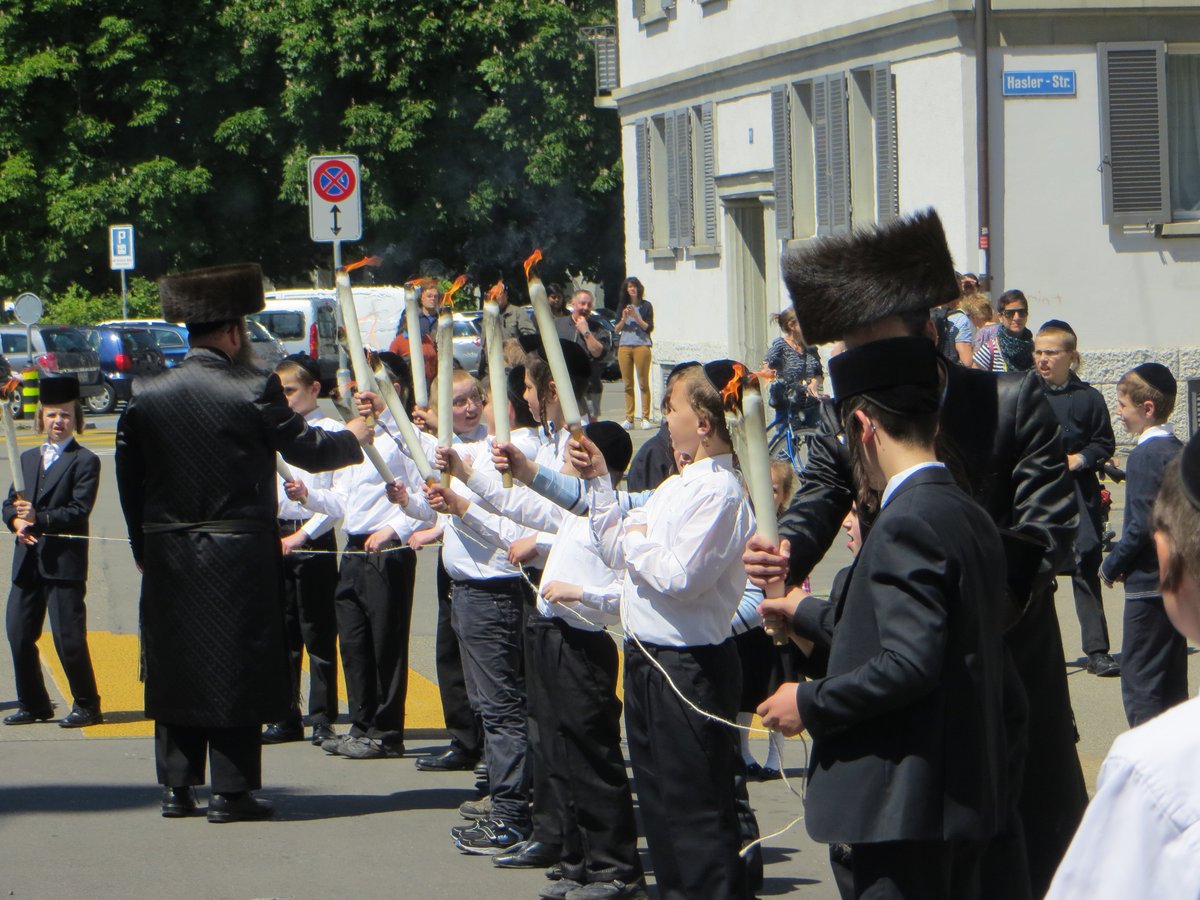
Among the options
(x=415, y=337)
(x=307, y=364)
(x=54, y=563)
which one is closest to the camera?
(x=415, y=337)

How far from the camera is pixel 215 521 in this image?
6395mm

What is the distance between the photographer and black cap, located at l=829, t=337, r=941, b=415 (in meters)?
3.24

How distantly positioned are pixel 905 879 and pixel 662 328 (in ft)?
75.6

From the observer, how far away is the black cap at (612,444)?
575cm

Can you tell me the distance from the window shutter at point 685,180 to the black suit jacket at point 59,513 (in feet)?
55.3

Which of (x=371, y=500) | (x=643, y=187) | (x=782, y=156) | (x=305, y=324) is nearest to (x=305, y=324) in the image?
(x=305, y=324)

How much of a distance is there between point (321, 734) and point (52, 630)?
57.0 inches

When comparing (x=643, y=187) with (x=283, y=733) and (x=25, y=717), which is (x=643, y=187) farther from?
(x=283, y=733)

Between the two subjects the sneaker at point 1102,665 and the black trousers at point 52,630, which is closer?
the black trousers at point 52,630

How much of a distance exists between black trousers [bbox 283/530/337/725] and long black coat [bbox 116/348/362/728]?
1.60 meters

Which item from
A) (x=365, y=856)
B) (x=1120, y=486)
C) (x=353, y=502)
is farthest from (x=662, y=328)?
(x=365, y=856)

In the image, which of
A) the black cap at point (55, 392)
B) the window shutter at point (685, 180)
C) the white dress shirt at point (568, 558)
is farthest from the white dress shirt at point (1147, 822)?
the window shutter at point (685, 180)

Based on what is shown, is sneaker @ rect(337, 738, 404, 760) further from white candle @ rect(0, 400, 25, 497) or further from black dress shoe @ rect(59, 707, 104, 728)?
white candle @ rect(0, 400, 25, 497)

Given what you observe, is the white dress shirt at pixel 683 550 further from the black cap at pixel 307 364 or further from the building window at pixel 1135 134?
the building window at pixel 1135 134
